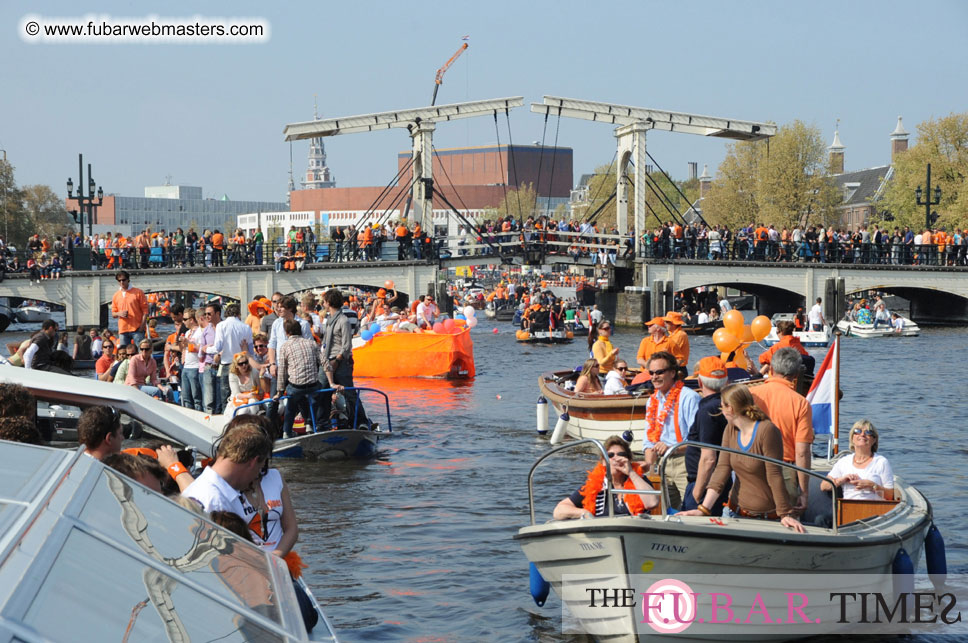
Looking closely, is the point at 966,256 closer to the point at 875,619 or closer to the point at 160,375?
the point at 160,375

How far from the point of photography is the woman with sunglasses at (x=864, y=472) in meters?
8.34

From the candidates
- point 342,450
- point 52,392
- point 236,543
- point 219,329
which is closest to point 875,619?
point 236,543

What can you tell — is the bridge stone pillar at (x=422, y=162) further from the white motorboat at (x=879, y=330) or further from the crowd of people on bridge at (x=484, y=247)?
the white motorboat at (x=879, y=330)

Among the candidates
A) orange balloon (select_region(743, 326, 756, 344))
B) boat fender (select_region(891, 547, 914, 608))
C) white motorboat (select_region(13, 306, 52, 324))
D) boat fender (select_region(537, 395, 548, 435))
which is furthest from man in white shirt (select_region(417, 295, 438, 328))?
white motorboat (select_region(13, 306, 52, 324))

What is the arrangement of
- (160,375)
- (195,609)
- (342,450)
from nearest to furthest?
(195,609), (342,450), (160,375)

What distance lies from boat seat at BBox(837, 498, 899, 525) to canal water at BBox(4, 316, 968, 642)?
209 centimetres

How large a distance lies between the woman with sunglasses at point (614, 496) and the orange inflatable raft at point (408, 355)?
17.6 m

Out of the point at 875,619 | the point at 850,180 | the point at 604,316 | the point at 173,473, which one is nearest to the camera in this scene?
the point at 173,473

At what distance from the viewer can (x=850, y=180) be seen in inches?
4090

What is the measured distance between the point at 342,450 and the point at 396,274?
92.9 feet

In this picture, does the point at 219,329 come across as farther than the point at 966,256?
No

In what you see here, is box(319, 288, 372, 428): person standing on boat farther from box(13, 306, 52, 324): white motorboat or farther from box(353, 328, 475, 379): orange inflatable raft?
box(13, 306, 52, 324): white motorboat

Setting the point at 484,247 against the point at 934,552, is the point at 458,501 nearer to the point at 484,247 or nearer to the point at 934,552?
the point at 934,552

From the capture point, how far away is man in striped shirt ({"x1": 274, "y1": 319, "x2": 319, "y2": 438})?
12.4 metres
